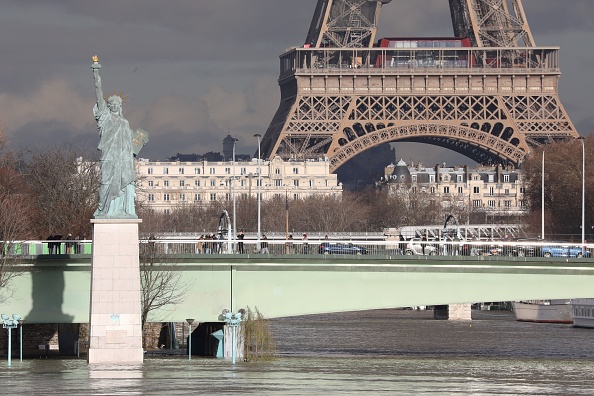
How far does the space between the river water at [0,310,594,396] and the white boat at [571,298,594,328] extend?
12310 millimetres

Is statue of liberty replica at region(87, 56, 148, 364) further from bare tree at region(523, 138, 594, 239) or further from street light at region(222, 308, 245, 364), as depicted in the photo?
bare tree at region(523, 138, 594, 239)

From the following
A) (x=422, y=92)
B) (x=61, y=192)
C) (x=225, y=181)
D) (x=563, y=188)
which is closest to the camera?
(x=61, y=192)

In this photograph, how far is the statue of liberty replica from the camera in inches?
2127

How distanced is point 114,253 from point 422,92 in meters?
97.1

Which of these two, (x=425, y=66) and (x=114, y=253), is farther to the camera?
(x=425, y=66)

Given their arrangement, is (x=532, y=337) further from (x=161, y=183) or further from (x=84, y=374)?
(x=161, y=183)

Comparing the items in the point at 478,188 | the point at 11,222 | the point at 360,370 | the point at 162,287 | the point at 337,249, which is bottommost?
the point at 360,370

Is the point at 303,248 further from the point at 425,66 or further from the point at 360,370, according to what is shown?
the point at 425,66

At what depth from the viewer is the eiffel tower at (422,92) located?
473 ft

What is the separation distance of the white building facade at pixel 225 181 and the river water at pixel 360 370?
88297mm

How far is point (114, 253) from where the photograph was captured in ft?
179

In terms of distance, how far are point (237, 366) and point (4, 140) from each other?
4224 centimetres

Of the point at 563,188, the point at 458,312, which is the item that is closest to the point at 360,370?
the point at 458,312

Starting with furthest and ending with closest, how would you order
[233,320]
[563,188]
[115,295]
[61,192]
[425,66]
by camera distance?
[425,66], [563,188], [61,192], [233,320], [115,295]
